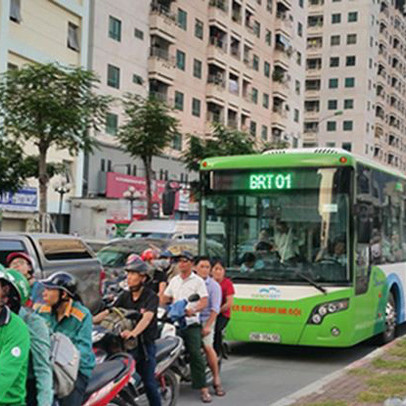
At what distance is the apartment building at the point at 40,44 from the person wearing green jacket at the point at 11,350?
89.0 ft

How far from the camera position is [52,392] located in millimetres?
3604

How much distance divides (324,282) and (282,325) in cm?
86

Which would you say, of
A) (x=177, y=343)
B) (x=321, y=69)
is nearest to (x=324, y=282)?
(x=177, y=343)

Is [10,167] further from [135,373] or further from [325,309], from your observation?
[135,373]

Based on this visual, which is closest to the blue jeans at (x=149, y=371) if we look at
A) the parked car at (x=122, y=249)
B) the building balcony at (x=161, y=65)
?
the parked car at (x=122, y=249)

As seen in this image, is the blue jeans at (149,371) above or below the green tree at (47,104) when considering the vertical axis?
below

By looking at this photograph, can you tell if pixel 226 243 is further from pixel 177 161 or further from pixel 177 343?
pixel 177 161

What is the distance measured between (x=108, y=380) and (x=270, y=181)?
5.85 m

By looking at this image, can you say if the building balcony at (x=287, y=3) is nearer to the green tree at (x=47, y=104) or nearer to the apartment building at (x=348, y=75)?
the apartment building at (x=348, y=75)

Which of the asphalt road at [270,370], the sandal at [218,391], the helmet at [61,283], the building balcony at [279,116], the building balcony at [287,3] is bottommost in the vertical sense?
the asphalt road at [270,370]

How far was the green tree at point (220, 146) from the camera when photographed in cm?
Result: 3416

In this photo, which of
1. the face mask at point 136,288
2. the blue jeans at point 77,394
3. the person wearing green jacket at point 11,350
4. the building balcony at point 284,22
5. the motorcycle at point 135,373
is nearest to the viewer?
the person wearing green jacket at point 11,350

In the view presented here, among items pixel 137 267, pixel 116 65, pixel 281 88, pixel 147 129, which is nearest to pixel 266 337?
pixel 137 267

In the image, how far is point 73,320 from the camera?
4.54m
